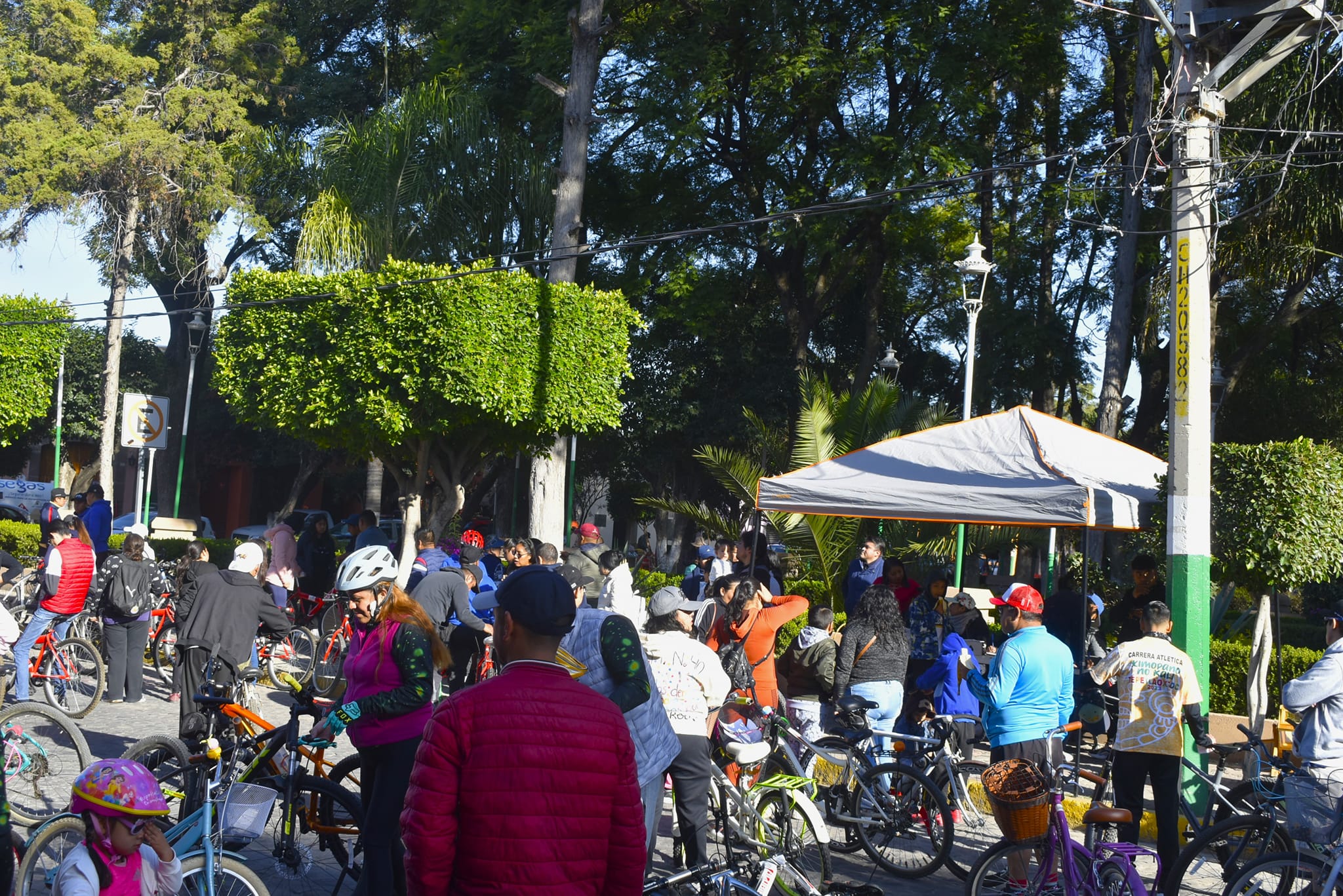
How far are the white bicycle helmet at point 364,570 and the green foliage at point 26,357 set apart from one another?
22.6 meters

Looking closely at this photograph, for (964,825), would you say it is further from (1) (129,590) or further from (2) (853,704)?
(1) (129,590)

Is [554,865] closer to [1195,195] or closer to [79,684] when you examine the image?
[1195,195]

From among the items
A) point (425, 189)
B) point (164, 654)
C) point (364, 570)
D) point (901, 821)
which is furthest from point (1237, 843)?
point (425, 189)

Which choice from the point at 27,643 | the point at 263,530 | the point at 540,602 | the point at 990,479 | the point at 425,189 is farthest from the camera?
the point at 263,530

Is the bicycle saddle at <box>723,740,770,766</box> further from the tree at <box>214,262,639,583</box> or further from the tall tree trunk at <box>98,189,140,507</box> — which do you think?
the tall tree trunk at <box>98,189,140,507</box>

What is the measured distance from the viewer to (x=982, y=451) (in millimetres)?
11641

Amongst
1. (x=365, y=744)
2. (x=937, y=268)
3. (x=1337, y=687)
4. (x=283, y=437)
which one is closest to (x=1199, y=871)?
(x=1337, y=687)

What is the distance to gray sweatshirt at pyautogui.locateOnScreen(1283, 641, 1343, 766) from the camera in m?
6.38

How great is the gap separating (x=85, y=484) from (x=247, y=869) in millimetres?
38796

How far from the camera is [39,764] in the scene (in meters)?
7.33

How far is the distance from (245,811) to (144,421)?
14202 millimetres

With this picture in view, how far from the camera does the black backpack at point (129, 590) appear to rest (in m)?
11.1

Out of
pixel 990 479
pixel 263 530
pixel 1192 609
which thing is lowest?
pixel 263 530

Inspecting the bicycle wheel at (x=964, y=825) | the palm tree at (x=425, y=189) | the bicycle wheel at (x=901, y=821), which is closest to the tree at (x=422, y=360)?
the palm tree at (x=425, y=189)
